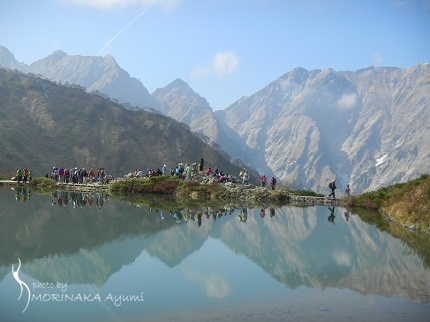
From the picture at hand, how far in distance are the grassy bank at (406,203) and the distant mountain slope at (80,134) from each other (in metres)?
73.1

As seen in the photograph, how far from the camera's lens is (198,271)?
50.1 ft

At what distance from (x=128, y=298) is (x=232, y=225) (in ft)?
49.5

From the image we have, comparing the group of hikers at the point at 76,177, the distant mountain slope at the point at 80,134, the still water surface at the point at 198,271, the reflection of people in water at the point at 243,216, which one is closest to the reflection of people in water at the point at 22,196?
the still water surface at the point at 198,271

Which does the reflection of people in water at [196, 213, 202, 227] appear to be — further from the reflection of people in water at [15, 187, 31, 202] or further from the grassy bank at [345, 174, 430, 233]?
the reflection of people in water at [15, 187, 31, 202]

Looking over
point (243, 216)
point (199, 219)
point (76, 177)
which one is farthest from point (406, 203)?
point (76, 177)

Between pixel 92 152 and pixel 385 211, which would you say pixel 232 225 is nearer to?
pixel 385 211

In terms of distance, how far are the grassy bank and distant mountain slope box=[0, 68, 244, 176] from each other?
240 ft

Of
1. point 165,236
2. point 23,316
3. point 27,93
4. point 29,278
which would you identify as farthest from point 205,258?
point 27,93

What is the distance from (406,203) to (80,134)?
108 m

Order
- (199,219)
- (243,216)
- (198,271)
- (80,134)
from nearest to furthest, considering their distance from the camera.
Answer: (198,271) → (199,219) → (243,216) → (80,134)

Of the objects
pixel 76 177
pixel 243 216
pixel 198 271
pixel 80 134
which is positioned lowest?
pixel 198 271

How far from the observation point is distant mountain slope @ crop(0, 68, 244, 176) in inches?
4355

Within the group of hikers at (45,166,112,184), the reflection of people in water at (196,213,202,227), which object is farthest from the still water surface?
the group of hikers at (45,166,112,184)

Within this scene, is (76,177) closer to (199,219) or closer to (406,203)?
(199,219)
